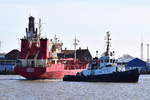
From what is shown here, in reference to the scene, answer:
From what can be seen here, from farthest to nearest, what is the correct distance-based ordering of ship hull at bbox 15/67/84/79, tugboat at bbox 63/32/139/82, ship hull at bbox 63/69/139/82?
ship hull at bbox 15/67/84/79, tugboat at bbox 63/32/139/82, ship hull at bbox 63/69/139/82

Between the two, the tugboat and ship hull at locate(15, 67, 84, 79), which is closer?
the tugboat

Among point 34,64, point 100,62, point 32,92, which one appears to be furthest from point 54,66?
point 32,92

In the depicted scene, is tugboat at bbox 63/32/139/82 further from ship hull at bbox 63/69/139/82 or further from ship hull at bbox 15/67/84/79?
ship hull at bbox 15/67/84/79

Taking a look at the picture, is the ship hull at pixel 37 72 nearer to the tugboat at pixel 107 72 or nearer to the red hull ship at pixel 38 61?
the red hull ship at pixel 38 61

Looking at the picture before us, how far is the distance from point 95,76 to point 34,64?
1483 centimetres

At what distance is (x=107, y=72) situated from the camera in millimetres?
102750

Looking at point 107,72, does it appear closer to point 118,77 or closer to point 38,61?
point 118,77

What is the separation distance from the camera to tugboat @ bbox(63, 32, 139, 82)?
101688 millimetres

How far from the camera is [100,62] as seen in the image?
104 meters

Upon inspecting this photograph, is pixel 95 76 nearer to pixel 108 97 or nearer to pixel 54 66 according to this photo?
pixel 54 66

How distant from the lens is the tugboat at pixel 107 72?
102m

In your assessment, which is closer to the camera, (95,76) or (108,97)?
(108,97)

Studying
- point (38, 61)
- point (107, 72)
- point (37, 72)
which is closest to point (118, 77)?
point (107, 72)

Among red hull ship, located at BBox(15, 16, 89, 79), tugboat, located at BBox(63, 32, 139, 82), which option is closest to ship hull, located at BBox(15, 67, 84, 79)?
red hull ship, located at BBox(15, 16, 89, 79)
